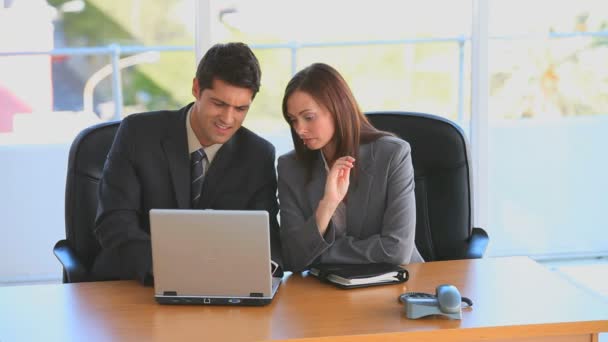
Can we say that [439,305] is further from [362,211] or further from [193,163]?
[193,163]

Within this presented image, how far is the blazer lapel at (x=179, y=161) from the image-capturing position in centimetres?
Result: 247

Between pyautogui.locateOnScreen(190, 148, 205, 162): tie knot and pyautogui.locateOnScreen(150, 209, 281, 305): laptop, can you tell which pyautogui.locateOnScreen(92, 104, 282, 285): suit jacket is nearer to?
Answer: pyautogui.locateOnScreen(190, 148, 205, 162): tie knot

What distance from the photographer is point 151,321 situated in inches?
78.0

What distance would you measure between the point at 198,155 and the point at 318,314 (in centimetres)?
73

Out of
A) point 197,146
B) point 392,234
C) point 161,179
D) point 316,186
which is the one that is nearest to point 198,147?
point 197,146

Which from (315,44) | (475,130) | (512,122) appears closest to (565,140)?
(512,122)

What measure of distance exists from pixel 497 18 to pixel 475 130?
2.75 feet

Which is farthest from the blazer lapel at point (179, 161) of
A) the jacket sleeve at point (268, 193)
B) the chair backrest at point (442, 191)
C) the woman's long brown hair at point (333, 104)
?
the chair backrest at point (442, 191)

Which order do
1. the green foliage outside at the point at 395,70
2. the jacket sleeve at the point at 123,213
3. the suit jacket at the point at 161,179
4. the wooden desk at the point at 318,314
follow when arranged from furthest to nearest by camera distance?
the green foliage outside at the point at 395,70
the suit jacket at the point at 161,179
the jacket sleeve at the point at 123,213
the wooden desk at the point at 318,314

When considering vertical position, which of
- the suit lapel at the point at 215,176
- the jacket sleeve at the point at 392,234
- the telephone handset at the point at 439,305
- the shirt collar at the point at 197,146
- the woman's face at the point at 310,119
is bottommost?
the telephone handset at the point at 439,305

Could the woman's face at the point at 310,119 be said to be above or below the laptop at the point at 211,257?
above

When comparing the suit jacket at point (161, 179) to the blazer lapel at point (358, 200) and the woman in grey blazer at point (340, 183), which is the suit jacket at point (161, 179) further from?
the blazer lapel at point (358, 200)

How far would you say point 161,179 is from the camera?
8.14 ft

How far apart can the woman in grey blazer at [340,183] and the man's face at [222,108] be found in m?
0.16
